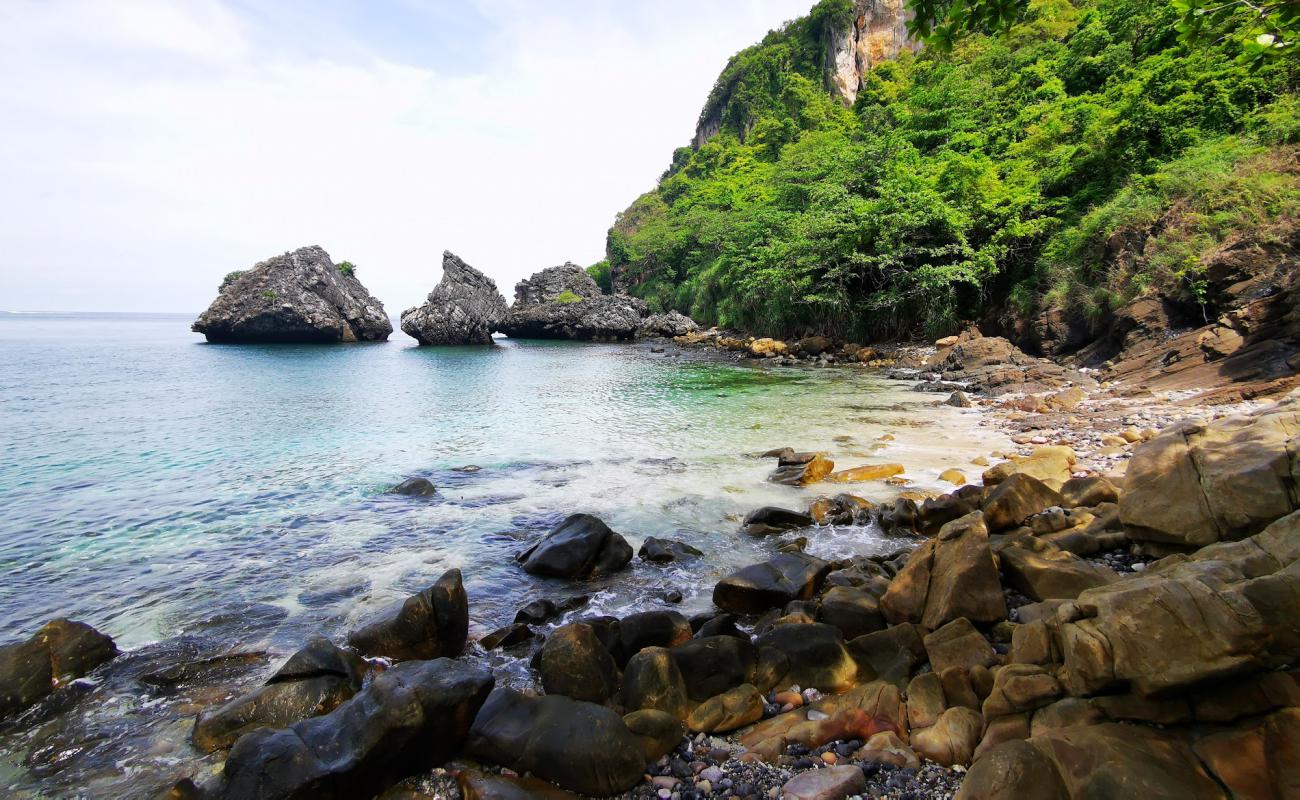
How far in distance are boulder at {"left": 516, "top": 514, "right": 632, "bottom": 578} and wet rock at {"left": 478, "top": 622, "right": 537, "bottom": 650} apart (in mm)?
1533

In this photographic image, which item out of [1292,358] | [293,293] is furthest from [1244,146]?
[293,293]

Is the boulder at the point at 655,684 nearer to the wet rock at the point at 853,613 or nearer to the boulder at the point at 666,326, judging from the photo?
the wet rock at the point at 853,613

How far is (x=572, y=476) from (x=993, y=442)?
9.41m

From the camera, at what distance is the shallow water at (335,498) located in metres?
6.76

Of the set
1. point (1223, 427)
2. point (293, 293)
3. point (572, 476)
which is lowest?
point (572, 476)

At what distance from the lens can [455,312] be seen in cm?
6009

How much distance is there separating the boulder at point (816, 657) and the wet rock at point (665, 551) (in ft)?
9.59

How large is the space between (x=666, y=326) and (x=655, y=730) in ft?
176

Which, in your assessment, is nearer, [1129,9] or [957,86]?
[1129,9]

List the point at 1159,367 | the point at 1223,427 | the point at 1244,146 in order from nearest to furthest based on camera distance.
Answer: the point at 1223,427 < the point at 1159,367 < the point at 1244,146

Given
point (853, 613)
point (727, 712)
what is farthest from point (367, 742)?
point (853, 613)

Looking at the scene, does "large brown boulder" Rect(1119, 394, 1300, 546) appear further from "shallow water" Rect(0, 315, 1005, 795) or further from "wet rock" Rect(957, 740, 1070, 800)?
"shallow water" Rect(0, 315, 1005, 795)

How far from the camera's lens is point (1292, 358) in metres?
12.7

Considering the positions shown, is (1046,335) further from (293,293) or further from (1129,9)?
(293,293)
